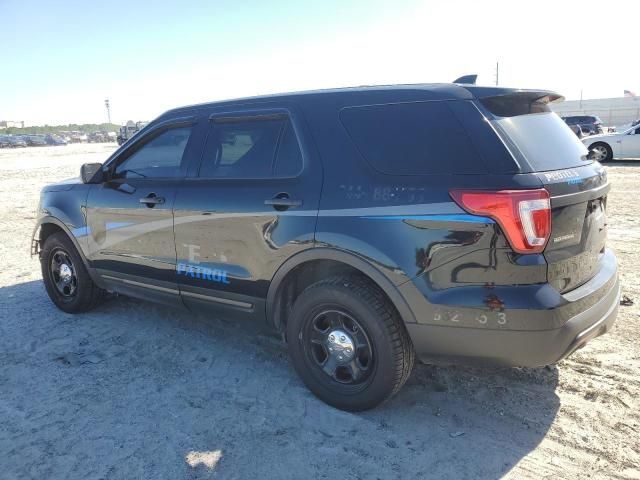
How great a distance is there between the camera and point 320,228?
309 cm

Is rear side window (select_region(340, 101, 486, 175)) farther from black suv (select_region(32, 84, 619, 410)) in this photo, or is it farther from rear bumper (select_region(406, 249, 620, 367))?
rear bumper (select_region(406, 249, 620, 367))

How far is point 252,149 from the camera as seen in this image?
3605mm

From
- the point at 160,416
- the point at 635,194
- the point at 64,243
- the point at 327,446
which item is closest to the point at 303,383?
the point at 327,446

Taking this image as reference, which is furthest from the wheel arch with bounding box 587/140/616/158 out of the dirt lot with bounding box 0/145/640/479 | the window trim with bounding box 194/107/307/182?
the window trim with bounding box 194/107/307/182

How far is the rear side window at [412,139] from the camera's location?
2.76 m

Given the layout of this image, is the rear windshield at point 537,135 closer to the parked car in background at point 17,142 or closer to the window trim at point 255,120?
the window trim at point 255,120

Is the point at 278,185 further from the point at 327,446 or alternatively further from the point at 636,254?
the point at 636,254

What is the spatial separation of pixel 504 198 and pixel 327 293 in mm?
1151

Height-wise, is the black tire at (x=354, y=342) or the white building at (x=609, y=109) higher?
the white building at (x=609, y=109)

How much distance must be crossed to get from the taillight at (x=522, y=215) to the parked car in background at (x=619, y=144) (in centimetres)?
1718

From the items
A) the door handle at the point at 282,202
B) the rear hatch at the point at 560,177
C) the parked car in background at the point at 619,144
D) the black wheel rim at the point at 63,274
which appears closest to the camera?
the rear hatch at the point at 560,177

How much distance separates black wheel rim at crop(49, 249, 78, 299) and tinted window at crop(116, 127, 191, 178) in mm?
1198

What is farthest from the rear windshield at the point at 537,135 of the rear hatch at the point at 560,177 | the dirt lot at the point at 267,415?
the dirt lot at the point at 267,415

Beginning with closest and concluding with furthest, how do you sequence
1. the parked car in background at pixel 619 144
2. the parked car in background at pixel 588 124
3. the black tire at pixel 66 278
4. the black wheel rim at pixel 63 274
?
1. the black tire at pixel 66 278
2. the black wheel rim at pixel 63 274
3. the parked car in background at pixel 619 144
4. the parked car in background at pixel 588 124
